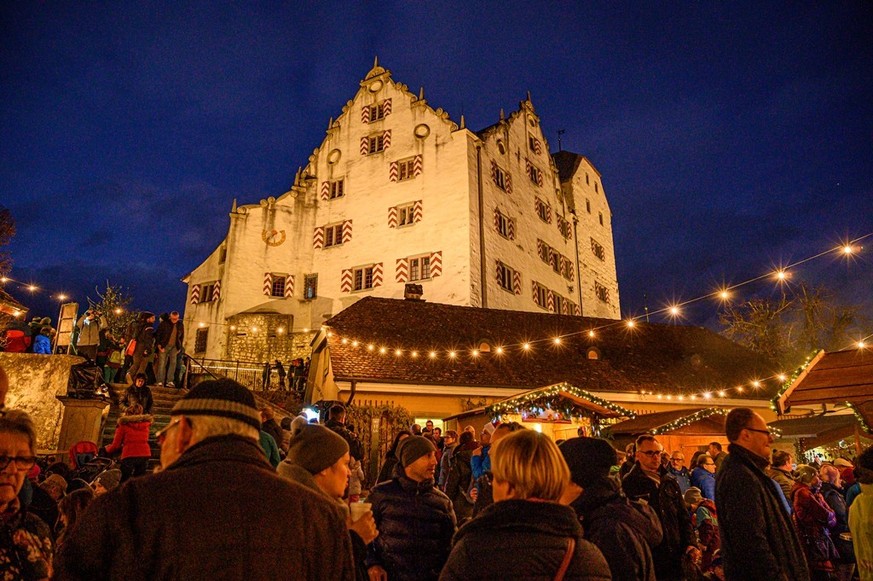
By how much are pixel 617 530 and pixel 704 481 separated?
19.2 feet

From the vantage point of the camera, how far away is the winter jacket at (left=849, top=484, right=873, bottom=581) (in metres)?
4.42

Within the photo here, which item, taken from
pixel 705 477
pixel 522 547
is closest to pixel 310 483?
pixel 522 547

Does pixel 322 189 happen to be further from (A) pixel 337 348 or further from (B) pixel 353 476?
(B) pixel 353 476

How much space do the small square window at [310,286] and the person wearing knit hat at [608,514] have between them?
29.7 m

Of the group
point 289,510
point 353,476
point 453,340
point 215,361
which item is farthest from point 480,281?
point 289,510

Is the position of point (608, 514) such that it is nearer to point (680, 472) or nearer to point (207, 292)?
point (680, 472)

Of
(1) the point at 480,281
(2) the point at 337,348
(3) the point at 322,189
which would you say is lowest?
(2) the point at 337,348

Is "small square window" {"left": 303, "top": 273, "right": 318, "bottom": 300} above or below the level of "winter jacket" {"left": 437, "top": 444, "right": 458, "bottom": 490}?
above

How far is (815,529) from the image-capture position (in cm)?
616

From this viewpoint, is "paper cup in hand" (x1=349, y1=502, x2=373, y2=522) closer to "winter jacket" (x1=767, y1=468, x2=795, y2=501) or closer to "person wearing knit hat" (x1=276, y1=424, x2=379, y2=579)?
"person wearing knit hat" (x1=276, y1=424, x2=379, y2=579)

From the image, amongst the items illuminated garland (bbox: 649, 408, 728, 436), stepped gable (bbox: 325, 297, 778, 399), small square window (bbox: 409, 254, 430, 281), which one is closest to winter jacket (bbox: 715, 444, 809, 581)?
illuminated garland (bbox: 649, 408, 728, 436)

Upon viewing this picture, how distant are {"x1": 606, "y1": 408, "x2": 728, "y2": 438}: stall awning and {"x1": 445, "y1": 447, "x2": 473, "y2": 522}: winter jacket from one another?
268 inches

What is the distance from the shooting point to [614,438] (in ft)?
49.2

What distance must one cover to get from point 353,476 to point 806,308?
126 feet
